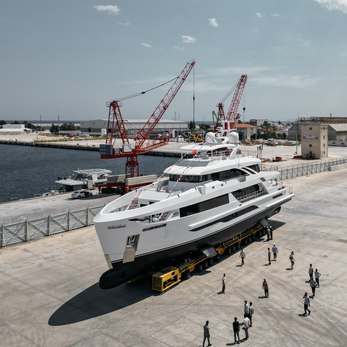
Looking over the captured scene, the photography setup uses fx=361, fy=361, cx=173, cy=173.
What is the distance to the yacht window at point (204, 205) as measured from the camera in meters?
21.3

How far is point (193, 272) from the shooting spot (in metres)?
21.5

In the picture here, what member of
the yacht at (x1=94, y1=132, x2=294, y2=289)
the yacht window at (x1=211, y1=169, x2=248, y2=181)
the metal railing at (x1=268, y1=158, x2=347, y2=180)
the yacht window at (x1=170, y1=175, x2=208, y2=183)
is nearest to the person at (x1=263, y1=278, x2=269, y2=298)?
the yacht at (x1=94, y1=132, x2=294, y2=289)

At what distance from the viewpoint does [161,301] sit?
58.7ft

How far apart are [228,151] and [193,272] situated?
11.7 m

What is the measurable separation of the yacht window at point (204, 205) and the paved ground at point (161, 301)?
145 inches

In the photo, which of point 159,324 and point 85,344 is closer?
point 85,344

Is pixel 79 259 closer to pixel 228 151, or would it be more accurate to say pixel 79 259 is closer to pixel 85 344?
pixel 85 344

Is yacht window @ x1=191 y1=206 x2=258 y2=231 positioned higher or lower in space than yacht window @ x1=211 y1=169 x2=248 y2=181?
lower

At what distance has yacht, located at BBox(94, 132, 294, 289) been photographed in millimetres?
18125

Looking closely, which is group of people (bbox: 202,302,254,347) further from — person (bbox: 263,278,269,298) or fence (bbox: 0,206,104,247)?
fence (bbox: 0,206,104,247)

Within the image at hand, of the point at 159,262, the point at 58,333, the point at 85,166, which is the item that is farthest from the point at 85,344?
the point at 85,166

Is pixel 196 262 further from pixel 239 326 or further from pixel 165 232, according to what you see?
pixel 239 326

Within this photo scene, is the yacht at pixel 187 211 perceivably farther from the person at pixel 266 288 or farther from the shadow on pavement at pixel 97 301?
the person at pixel 266 288

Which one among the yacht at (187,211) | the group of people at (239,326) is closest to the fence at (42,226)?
the yacht at (187,211)
